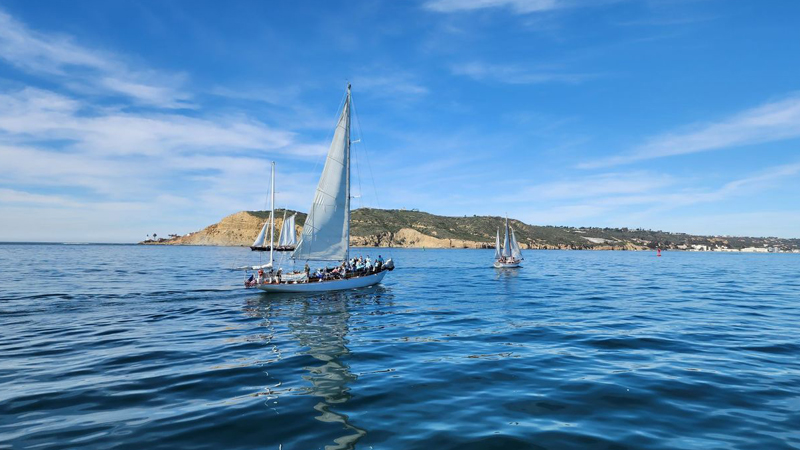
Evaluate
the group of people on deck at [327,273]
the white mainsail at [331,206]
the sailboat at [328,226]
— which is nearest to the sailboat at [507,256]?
the group of people on deck at [327,273]

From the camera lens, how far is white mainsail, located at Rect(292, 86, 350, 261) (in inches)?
1439

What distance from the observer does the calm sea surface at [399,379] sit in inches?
343

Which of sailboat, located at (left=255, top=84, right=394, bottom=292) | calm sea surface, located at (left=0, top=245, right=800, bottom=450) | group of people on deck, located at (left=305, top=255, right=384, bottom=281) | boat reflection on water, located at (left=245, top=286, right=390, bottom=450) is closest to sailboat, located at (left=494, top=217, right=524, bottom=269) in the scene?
group of people on deck, located at (left=305, top=255, right=384, bottom=281)

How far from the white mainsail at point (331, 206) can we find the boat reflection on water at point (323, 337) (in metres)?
4.28

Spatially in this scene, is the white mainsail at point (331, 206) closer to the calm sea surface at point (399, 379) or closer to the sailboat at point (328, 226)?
the sailboat at point (328, 226)

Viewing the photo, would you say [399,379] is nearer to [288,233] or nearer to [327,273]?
[327,273]

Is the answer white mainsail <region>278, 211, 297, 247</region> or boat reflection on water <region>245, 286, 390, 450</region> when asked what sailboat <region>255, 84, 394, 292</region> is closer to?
boat reflection on water <region>245, 286, 390, 450</region>

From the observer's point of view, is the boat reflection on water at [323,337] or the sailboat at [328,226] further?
the sailboat at [328,226]

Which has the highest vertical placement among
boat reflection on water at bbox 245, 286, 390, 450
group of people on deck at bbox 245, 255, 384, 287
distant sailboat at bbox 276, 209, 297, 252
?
distant sailboat at bbox 276, 209, 297, 252

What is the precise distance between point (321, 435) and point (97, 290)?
130 ft

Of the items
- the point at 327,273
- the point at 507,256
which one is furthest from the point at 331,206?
the point at 507,256

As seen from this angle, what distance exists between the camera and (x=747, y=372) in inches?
527

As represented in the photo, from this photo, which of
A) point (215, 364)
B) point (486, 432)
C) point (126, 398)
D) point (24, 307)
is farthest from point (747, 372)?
point (24, 307)

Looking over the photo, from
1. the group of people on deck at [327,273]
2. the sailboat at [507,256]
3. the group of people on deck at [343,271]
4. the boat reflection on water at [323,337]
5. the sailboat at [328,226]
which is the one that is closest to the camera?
the boat reflection on water at [323,337]
